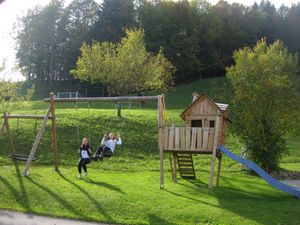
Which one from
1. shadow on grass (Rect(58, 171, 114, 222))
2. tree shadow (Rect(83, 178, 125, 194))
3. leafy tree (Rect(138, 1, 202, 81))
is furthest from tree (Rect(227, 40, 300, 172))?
leafy tree (Rect(138, 1, 202, 81))

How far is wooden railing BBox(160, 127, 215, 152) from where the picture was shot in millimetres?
18484

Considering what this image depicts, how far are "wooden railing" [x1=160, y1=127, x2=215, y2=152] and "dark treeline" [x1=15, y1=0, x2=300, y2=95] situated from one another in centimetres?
5679

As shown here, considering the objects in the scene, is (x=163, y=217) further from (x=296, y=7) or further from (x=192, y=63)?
(x=296, y=7)

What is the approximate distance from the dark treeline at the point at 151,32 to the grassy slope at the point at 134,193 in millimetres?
49551

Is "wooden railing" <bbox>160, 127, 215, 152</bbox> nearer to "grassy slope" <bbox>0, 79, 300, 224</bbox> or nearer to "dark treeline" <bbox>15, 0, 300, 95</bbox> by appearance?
"grassy slope" <bbox>0, 79, 300, 224</bbox>

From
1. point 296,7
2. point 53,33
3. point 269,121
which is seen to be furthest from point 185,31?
point 269,121

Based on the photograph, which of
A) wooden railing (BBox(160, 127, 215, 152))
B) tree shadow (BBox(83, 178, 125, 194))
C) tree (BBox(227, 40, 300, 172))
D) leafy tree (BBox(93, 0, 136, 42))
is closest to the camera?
tree shadow (BBox(83, 178, 125, 194))

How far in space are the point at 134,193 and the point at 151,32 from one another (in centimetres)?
6529

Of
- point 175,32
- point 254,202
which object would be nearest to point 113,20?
point 175,32

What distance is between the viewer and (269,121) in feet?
84.1

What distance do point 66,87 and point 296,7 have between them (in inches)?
2265

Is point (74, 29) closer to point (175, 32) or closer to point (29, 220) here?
point (175, 32)

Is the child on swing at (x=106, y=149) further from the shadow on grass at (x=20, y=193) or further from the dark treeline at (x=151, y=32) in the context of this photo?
the dark treeline at (x=151, y=32)

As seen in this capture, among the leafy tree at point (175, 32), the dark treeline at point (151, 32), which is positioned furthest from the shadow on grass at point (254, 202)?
the leafy tree at point (175, 32)
